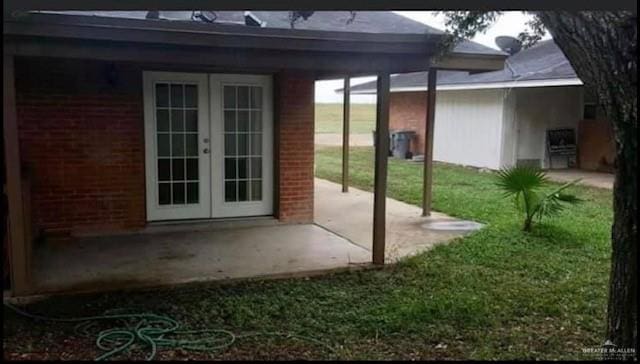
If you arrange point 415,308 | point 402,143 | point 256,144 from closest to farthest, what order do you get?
point 415,308 → point 256,144 → point 402,143

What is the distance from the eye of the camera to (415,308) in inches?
187

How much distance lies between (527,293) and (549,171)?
10.2 m

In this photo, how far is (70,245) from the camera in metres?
6.70

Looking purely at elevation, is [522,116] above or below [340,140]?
above

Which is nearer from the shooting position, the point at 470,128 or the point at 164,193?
the point at 164,193

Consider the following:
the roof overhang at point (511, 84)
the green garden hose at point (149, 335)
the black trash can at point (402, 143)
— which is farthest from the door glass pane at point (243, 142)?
the black trash can at point (402, 143)

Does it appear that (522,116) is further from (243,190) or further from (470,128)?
(243,190)

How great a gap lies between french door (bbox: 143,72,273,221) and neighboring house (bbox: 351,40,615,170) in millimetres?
7832

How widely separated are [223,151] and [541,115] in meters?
10.1

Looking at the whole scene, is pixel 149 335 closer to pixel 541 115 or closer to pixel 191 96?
pixel 191 96

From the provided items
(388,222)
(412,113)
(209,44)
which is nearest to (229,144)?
(388,222)

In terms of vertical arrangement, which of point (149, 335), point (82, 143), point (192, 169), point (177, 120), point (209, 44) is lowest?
point (149, 335)

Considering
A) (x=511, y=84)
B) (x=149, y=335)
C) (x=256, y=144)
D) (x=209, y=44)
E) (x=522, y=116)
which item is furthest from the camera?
(x=522, y=116)

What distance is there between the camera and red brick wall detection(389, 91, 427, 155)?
18.4 meters
